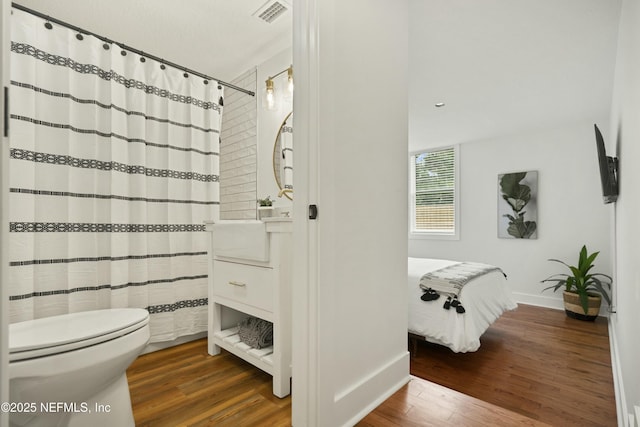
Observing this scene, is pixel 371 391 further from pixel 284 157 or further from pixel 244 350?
pixel 284 157

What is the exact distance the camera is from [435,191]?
16.6 feet

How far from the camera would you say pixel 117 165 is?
1962 millimetres

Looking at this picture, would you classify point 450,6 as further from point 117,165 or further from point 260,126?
point 117,165

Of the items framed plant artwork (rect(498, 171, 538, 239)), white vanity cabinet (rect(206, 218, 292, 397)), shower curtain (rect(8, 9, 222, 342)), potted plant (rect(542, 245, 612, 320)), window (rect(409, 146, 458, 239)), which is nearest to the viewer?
white vanity cabinet (rect(206, 218, 292, 397))

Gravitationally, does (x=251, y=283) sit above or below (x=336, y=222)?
below

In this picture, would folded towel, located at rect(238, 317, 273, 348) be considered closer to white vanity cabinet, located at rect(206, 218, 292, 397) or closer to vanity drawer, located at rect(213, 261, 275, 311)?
white vanity cabinet, located at rect(206, 218, 292, 397)

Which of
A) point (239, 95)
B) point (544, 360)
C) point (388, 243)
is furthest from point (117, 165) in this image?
point (544, 360)

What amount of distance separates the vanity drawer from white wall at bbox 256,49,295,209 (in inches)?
25.1

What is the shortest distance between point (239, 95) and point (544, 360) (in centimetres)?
341

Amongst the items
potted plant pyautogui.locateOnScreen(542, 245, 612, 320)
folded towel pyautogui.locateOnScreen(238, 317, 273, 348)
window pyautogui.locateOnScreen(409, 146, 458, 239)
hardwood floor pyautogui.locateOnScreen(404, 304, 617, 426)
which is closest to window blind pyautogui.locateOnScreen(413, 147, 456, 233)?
window pyautogui.locateOnScreen(409, 146, 458, 239)

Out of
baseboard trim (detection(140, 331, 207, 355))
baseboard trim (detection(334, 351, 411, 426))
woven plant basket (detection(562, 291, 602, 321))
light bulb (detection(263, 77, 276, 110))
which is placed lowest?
woven plant basket (detection(562, 291, 602, 321))

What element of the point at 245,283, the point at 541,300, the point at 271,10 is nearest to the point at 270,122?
the point at 271,10

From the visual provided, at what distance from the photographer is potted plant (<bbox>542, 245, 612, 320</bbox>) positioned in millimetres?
3291

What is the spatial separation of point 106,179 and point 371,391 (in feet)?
6.52
